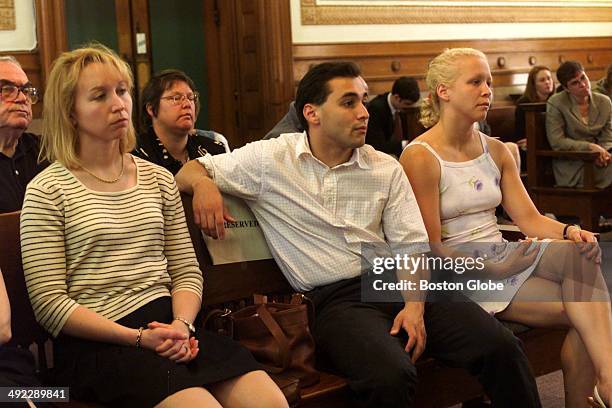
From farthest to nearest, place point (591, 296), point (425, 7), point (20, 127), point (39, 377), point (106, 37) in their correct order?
1. point (425, 7)
2. point (106, 37)
3. point (20, 127)
4. point (591, 296)
5. point (39, 377)

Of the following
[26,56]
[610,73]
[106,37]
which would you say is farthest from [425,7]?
[26,56]

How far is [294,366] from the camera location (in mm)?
2514

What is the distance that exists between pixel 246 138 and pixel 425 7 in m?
2.12

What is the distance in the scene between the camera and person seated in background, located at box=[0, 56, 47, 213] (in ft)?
9.84

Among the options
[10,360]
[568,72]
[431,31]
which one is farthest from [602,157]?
[10,360]

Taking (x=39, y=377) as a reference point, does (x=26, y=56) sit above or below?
above

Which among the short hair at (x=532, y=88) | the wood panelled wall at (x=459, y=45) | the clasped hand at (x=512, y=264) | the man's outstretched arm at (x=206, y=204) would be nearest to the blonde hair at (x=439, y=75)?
the clasped hand at (x=512, y=264)

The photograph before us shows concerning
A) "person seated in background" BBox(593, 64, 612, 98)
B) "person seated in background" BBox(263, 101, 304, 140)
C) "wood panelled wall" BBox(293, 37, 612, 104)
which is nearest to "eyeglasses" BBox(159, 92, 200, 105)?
"person seated in background" BBox(263, 101, 304, 140)

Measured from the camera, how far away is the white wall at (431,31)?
754 centimetres

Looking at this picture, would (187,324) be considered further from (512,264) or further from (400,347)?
(512,264)

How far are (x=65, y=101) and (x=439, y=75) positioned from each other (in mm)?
1378

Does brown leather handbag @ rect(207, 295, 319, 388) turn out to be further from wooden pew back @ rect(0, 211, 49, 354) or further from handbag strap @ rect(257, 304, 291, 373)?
wooden pew back @ rect(0, 211, 49, 354)

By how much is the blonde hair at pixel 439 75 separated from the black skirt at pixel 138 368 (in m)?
1.30

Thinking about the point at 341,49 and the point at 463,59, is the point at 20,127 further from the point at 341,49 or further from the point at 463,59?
the point at 341,49
